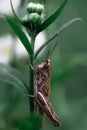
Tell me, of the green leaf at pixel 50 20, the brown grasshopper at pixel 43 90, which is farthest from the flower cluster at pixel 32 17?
the brown grasshopper at pixel 43 90

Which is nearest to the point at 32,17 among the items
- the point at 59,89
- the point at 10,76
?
the point at 10,76

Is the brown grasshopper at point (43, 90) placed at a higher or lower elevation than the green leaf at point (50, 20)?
lower

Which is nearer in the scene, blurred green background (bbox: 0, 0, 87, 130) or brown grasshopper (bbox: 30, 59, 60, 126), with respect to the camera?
brown grasshopper (bbox: 30, 59, 60, 126)

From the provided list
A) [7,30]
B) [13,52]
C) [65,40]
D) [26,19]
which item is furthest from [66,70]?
[65,40]

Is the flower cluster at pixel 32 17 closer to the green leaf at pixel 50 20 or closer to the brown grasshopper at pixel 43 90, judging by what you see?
the green leaf at pixel 50 20

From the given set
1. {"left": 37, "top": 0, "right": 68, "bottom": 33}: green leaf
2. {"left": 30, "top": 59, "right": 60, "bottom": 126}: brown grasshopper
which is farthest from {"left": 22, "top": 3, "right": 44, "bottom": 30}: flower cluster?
{"left": 30, "top": 59, "right": 60, "bottom": 126}: brown grasshopper

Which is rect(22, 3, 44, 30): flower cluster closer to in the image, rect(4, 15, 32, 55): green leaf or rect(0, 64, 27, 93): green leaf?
rect(4, 15, 32, 55): green leaf

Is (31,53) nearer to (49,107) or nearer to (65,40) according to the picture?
(49,107)

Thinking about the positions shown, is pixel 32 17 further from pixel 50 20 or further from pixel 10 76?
pixel 10 76
